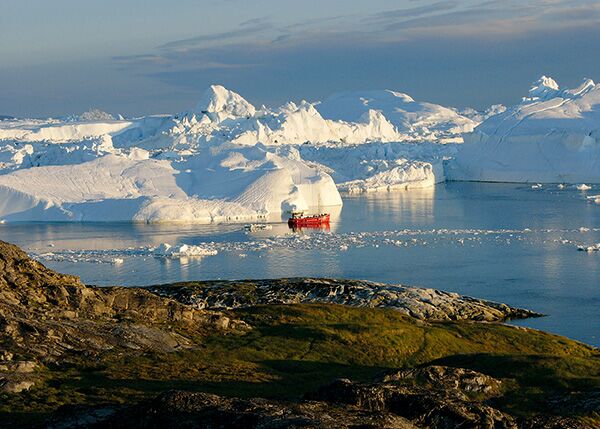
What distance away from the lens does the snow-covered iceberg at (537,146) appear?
103500 mm

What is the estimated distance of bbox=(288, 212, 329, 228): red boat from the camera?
64062 millimetres

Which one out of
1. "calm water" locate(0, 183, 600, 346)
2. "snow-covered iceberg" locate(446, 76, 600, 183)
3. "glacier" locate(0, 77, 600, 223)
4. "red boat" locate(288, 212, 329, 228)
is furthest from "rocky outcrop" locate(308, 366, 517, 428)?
"snow-covered iceberg" locate(446, 76, 600, 183)

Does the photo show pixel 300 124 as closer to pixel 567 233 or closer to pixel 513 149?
pixel 513 149

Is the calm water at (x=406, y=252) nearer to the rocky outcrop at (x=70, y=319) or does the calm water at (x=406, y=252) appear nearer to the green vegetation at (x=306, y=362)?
the green vegetation at (x=306, y=362)

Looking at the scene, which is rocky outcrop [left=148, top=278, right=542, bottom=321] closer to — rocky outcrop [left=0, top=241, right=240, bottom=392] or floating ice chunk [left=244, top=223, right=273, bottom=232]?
rocky outcrop [left=0, top=241, right=240, bottom=392]

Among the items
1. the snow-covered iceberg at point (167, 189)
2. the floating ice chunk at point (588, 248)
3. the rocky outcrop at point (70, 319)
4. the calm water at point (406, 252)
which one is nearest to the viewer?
the rocky outcrop at point (70, 319)

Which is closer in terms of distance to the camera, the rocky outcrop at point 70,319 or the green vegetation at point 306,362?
the green vegetation at point 306,362

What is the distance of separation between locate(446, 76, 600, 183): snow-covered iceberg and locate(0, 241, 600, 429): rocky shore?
80.3 meters

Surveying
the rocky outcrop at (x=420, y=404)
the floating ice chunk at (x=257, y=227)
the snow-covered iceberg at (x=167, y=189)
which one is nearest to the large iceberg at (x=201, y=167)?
the snow-covered iceberg at (x=167, y=189)

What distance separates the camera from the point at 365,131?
6053 inches

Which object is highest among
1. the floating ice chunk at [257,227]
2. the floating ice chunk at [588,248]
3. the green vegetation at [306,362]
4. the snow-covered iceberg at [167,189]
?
the snow-covered iceberg at [167,189]

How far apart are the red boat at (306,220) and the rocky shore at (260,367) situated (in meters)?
36.0

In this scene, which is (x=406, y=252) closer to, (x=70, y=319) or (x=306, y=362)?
(x=306, y=362)

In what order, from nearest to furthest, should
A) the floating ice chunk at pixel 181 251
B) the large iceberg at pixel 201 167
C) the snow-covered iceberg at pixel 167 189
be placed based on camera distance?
the floating ice chunk at pixel 181 251
the snow-covered iceberg at pixel 167 189
the large iceberg at pixel 201 167
